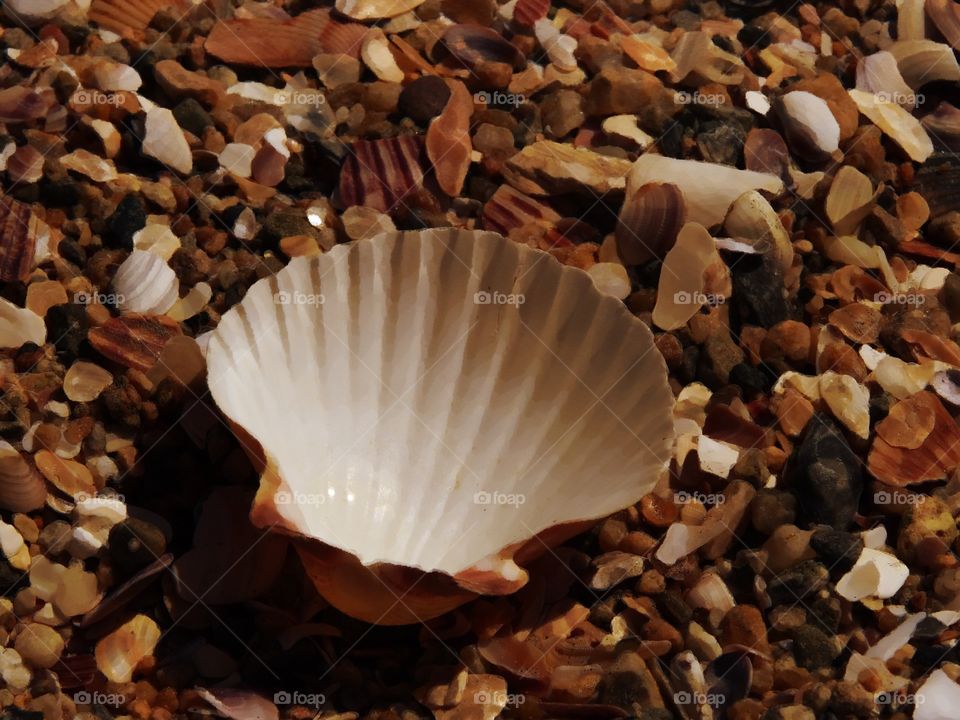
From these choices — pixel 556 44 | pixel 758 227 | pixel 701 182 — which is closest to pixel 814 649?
pixel 758 227

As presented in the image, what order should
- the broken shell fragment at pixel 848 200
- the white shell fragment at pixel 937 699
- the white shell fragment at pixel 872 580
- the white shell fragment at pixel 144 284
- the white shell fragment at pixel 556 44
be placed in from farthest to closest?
the white shell fragment at pixel 556 44 < the broken shell fragment at pixel 848 200 < the white shell fragment at pixel 144 284 < the white shell fragment at pixel 872 580 < the white shell fragment at pixel 937 699

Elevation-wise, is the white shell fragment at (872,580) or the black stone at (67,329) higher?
the black stone at (67,329)

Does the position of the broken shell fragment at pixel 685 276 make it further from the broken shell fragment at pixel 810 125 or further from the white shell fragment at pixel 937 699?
the white shell fragment at pixel 937 699

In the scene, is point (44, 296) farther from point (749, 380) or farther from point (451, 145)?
point (749, 380)

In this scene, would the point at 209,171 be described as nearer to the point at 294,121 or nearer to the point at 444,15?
the point at 294,121

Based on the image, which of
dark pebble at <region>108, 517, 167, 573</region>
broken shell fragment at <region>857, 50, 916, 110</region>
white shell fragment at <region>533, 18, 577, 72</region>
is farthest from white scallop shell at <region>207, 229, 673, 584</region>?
broken shell fragment at <region>857, 50, 916, 110</region>

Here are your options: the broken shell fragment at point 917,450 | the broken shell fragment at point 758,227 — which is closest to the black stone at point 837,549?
the broken shell fragment at point 917,450

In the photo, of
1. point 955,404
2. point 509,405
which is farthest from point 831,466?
point 509,405
